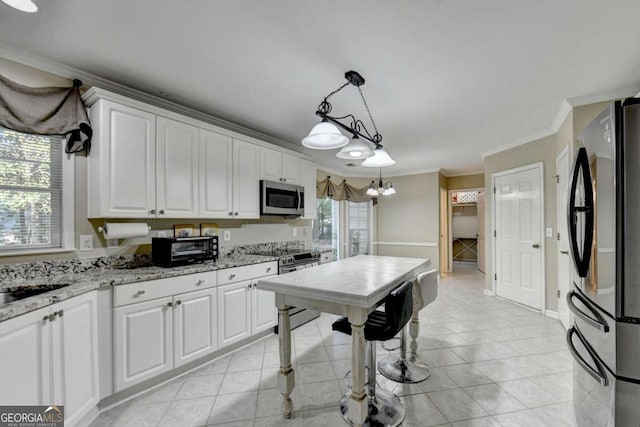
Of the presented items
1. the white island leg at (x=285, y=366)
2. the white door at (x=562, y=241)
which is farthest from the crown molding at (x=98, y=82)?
the white door at (x=562, y=241)

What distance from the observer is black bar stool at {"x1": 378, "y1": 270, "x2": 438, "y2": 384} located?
1984 millimetres

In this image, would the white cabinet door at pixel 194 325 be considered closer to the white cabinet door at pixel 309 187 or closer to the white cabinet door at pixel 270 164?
the white cabinet door at pixel 270 164

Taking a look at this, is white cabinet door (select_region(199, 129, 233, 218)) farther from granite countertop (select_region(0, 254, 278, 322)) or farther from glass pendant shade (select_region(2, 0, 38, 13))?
glass pendant shade (select_region(2, 0, 38, 13))

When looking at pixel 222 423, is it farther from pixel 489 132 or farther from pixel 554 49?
pixel 489 132

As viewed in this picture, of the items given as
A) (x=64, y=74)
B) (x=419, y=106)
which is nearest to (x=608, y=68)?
(x=419, y=106)

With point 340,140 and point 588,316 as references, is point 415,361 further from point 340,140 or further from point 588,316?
point 340,140

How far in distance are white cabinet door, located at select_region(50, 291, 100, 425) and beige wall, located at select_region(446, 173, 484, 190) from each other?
678 centimetres

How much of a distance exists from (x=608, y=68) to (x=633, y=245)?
1822mm

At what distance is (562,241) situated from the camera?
10.6 ft

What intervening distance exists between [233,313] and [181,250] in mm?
759

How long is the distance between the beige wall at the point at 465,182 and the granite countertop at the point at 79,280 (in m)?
5.90

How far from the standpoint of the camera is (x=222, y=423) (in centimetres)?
171

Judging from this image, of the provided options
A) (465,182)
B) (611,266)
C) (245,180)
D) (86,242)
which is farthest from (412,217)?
(86,242)

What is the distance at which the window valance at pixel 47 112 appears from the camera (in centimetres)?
177
